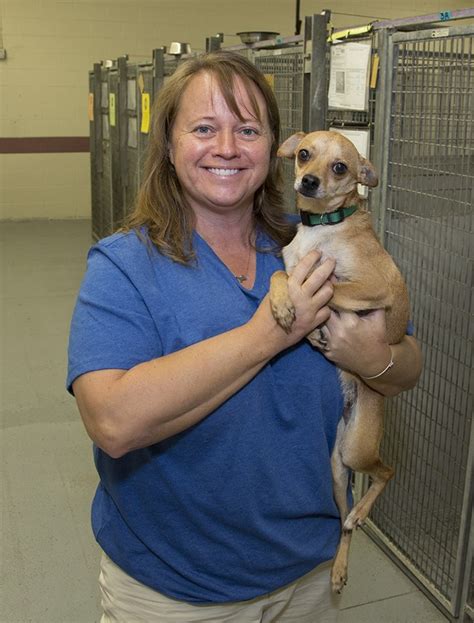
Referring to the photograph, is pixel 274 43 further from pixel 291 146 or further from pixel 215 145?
pixel 215 145

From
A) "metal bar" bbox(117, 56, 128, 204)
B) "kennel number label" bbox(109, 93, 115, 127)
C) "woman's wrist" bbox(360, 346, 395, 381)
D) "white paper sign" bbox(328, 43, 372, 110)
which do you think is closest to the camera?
"woman's wrist" bbox(360, 346, 395, 381)

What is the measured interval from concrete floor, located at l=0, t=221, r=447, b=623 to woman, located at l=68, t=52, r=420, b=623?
1.13m

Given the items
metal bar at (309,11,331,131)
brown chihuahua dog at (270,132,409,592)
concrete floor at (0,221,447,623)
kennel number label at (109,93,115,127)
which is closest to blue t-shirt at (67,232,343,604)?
brown chihuahua dog at (270,132,409,592)

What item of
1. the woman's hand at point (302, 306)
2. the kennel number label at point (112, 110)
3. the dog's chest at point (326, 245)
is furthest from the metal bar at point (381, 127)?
the kennel number label at point (112, 110)

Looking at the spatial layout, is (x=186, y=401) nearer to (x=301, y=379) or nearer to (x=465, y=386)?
(x=301, y=379)

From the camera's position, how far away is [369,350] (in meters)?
1.33

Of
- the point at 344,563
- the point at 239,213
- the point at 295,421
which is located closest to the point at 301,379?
the point at 295,421

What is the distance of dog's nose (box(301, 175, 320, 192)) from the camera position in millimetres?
1552

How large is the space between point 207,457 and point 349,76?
179 centimetres

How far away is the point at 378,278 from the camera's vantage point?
1545 millimetres

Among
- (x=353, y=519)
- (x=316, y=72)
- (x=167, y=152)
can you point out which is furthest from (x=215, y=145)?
(x=316, y=72)

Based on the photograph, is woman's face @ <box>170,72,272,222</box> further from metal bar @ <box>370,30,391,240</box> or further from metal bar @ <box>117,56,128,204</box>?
metal bar @ <box>117,56,128,204</box>

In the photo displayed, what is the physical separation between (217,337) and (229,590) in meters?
0.50

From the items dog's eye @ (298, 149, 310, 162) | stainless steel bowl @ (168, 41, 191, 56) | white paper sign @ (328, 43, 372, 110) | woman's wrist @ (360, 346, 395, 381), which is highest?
stainless steel bowl @ (168, 41, 191, 56)
